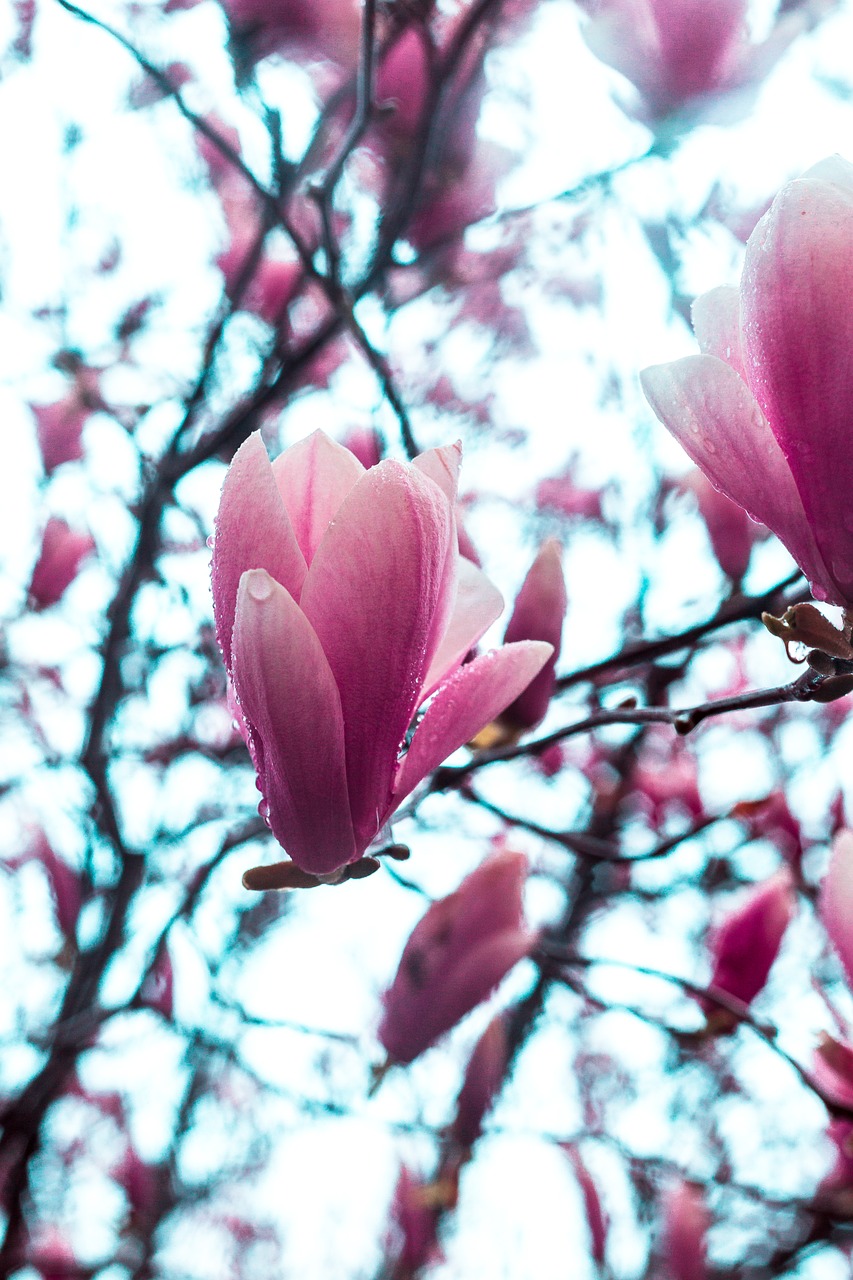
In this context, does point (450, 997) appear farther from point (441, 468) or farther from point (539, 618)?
point (441, 468)

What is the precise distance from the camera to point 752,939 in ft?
2.81

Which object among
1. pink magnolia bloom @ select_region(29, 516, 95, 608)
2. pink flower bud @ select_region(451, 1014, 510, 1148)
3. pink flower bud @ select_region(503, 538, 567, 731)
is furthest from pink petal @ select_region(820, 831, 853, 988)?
pink magnolia bloom @ select_region(29, 516, 95, 608)

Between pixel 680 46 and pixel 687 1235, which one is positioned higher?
pixel 680 46

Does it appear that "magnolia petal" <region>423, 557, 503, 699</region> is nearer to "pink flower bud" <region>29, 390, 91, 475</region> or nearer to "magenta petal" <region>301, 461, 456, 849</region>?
"magenta petal" <region>301, 461, 456, 849</region>

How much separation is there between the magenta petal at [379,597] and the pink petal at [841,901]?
30cm

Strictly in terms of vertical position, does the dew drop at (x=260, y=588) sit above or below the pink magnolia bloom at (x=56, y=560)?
below

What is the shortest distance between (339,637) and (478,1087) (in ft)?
2.51

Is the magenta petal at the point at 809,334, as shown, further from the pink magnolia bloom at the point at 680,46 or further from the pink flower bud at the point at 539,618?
the pink magnolia bloom at the point at 680,46

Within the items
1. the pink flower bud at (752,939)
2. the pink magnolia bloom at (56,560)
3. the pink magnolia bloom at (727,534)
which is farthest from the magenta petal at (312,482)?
the pink magnolia bloom at (56,560)

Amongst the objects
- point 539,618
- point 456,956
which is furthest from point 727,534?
point 456,956

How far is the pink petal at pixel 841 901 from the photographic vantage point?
1.75ft

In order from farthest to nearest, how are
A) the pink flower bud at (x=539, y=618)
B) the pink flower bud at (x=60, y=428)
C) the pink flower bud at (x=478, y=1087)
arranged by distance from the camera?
1. the pink flower bud at (x=60, y=428)
2. the pink flower bud at (x=478, y=1087)
3. the pink flower bud at (x=539, y=618)

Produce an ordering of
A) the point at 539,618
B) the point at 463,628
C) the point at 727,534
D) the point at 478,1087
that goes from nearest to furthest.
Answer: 1. the point at 463,628
2. the point at 539,618
3. the point at 727,534
4. the point at 478,1087

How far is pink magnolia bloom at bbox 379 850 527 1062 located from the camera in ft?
2.15
